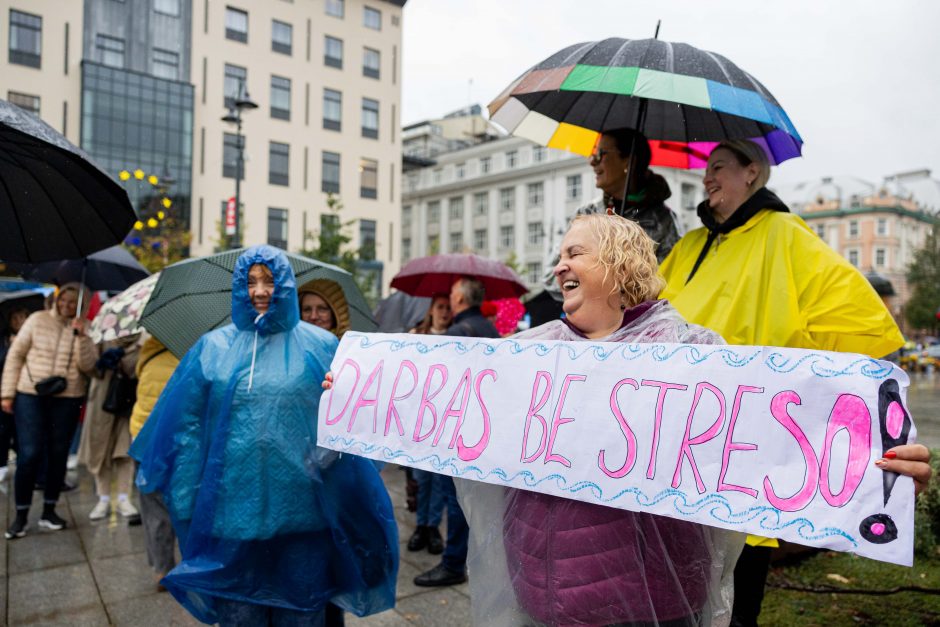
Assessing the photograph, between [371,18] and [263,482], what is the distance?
38481 millimetres

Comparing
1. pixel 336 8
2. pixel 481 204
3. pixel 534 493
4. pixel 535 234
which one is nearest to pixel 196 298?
pixel 534 493

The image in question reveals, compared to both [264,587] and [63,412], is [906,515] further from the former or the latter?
[63,412]

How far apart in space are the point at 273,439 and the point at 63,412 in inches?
156

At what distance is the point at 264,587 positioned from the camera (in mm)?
2951

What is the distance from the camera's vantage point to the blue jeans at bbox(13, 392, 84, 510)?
18.4 feet

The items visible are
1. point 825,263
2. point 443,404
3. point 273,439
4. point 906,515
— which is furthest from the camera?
point 273,439

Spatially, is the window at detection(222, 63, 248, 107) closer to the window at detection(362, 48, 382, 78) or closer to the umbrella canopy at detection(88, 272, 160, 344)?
the window at detection(362, 48, 382, 78)

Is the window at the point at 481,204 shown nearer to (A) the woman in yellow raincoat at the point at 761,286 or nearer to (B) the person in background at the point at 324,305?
(B) the person in background at the point at 324,305

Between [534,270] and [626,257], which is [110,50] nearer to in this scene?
[626,257]

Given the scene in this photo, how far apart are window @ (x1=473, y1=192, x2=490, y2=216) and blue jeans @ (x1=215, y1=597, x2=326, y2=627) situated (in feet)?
189

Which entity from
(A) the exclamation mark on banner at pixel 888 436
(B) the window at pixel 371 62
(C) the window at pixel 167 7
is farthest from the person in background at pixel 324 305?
(B) the window at pixel 371 62

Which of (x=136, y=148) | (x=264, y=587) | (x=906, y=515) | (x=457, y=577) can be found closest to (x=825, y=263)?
(x=906, y=515)

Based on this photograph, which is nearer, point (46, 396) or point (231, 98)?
point (46, 396)

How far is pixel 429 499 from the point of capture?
5332 mm
